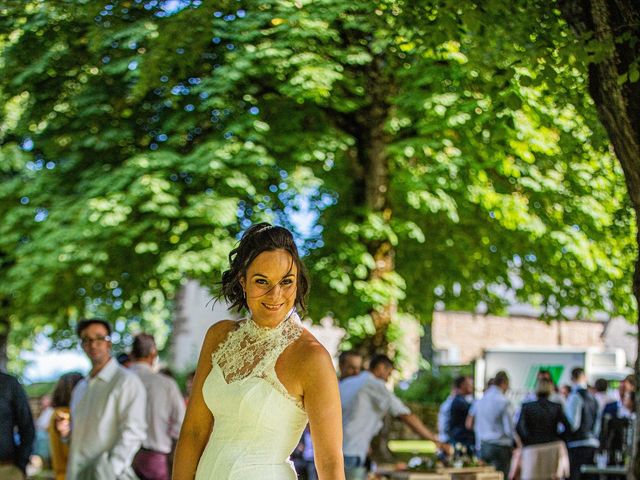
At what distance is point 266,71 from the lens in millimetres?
15281

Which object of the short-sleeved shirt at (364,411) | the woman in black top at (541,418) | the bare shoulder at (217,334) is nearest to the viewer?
the bare shoulder at (217,334)

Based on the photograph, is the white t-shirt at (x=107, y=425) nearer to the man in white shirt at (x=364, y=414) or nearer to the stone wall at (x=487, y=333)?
the man in white shirt at (x=364, y=414)

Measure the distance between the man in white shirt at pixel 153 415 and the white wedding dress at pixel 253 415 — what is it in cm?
626

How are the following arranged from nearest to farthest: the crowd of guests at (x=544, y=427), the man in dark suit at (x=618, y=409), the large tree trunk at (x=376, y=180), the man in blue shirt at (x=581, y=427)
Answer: the crowd of guests at (x=544, y=427)
the man in dark suit at (x=618, y=409)
the large tree trunk at (x=376, y=180)
the man in blue shirt at (x=581, y=427)

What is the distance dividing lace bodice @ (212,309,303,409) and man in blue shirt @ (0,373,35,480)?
442 centimetres

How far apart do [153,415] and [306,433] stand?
2782 millimetres

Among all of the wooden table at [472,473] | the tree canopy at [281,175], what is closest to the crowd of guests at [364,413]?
the wooden table at [472,473]

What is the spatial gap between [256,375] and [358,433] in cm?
672

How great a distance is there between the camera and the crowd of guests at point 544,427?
1541cm

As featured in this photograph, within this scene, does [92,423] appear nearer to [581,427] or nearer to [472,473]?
[472,473]

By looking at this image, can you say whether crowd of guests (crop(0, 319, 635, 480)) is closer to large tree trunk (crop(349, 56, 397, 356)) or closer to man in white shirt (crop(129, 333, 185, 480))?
man in white shirt (crop(129, 333, 185, 480))

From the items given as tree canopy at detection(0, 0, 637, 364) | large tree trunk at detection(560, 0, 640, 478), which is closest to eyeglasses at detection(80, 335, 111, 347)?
large tree trunk at detection(560, 0, 640, 478)

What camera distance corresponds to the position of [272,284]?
175 inches

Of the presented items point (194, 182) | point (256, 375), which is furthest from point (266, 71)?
Answer: point (256, 375)
